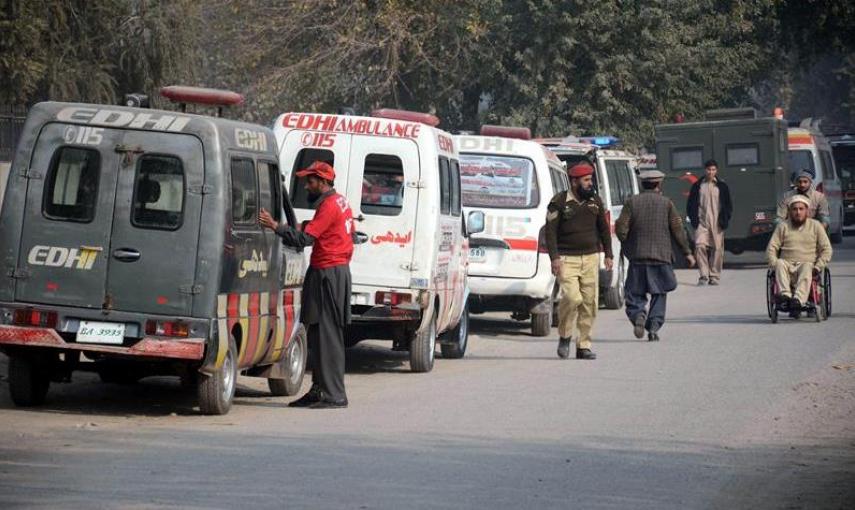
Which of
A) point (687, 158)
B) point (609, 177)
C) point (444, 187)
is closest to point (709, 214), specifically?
point (687, 158)

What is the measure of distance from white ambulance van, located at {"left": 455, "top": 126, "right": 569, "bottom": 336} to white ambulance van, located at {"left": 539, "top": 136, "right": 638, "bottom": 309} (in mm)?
3058

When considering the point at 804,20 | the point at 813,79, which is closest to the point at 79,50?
the point at 804,20

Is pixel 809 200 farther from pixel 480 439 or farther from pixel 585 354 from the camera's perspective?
pixel 480 439

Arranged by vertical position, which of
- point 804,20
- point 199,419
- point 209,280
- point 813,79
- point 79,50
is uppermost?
point 813,79

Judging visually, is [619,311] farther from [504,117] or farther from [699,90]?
[699,90]

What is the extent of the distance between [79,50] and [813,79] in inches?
2976

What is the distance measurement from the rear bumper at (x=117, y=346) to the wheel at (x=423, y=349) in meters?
4.02

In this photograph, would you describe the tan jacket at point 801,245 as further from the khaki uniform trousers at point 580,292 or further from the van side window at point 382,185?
the van side window at point 382,185

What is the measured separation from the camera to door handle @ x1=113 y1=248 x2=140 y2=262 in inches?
456

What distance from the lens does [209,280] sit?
1152 cm

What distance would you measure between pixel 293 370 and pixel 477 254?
A: 5732 mm

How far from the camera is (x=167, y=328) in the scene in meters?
11.5

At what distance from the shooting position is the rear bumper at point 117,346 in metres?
11.4

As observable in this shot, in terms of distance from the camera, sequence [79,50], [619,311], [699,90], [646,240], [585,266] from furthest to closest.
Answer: [699,90] < [79,50] < [619,311] < [646,240] < [585,266]
